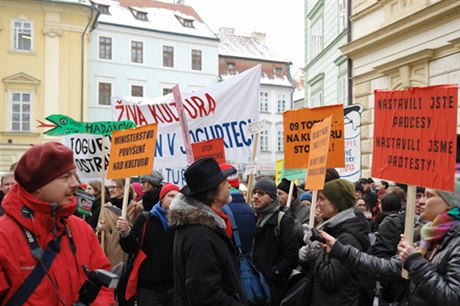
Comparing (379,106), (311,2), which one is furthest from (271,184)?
(311,2)

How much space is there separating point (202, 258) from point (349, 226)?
1285mm

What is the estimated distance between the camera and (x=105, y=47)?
1558 inches

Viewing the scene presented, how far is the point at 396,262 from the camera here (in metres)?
3.73

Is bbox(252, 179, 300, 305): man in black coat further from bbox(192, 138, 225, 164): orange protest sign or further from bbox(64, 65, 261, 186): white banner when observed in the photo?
bbox(64, 65, 261, 186): white banner

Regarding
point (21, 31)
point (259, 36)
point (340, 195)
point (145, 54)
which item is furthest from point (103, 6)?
point (340, 195)

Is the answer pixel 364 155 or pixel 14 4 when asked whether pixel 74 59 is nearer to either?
pixel 14 4

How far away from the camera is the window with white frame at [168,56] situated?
4222 cm

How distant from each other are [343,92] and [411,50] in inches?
185

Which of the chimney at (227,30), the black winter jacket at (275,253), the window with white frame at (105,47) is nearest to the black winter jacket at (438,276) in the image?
the black winter jacket at (275,253)

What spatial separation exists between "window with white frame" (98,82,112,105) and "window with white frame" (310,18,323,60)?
2075cm

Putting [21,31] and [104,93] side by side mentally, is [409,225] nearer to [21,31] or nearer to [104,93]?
[21,31]

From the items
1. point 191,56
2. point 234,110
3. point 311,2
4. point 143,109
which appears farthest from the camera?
point 191,56

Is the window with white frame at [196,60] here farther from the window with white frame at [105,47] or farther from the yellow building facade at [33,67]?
the yellow building facade at [33,67]

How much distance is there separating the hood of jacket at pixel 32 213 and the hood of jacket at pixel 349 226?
2275mm
